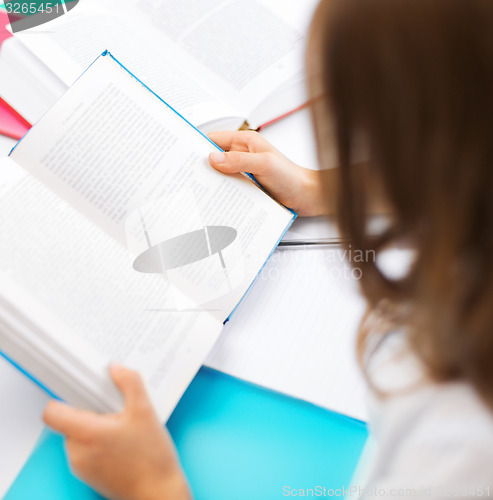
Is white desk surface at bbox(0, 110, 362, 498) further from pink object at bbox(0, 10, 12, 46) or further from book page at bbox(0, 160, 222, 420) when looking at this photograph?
pink object at bbox(0, 10, 12, 46)

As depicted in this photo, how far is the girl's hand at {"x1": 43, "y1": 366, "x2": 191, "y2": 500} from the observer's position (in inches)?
16.2

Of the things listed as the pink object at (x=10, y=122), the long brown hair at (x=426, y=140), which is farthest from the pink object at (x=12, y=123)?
the long brown hair at (x=426, y=140)

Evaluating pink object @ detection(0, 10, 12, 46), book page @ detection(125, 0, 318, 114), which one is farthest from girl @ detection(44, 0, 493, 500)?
pink object @ detection(0, 10, 12, 46)

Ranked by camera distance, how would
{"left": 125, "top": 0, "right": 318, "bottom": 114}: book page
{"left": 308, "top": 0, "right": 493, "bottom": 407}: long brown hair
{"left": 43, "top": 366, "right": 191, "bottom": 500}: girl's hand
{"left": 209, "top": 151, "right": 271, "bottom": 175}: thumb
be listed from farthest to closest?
{"left": 125, "top": 0, "right": 318, "bottom": 114}: book page
{"left": 209, "top": 151, "right": 271, "bottom": 175}: thumb
{"left": 43, "top": 366, "right": 191, "bottom": 500}: girl's hand
{"left": 308, "top": 0, "right": 493, "bottom": 407}: long brown hair

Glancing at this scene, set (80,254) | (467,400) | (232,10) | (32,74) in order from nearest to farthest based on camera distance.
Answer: (467,400) → (80,254) → (32,74) → (232,10)

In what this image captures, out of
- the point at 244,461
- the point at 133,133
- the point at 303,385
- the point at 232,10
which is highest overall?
the point at 232,10

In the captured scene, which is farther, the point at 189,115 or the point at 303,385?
the point at 189,115

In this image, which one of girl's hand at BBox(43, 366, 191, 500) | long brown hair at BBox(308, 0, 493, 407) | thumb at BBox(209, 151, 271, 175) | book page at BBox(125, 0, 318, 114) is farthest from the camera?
book page at BBox(125, 0, 318, 114)

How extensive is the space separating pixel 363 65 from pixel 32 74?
53 cm

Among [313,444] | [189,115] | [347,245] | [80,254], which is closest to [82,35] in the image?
[189,115]

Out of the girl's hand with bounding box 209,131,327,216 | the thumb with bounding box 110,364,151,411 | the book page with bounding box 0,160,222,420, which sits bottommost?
the thumb with bounding box 110,364,151,411

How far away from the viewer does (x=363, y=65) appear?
27 centimetres

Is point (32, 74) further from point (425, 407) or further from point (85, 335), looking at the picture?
point (425, 407)

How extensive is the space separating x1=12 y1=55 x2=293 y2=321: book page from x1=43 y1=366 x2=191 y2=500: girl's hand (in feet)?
0.40
